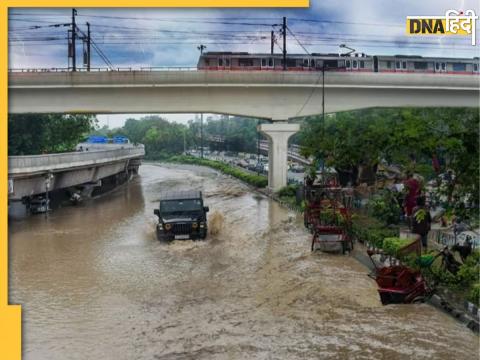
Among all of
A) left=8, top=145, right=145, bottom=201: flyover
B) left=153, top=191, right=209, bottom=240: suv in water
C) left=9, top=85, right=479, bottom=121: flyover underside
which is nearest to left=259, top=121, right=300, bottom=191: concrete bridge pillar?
left=9, top=85, right=479, bottom=121: flyover underside

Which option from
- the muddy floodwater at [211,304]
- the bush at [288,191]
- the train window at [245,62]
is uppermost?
the train window at [245,62]

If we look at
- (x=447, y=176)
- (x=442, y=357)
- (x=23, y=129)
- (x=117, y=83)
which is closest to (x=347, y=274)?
(x=447, y=176)

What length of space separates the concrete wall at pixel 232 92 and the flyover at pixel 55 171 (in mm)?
3869

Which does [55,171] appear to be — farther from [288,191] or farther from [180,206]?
[288,191]

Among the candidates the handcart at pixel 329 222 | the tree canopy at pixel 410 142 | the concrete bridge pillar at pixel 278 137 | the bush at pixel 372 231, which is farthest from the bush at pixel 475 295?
the concrete bridge pillar at pixel 278 137

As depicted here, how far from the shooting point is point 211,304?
1369 centimetres

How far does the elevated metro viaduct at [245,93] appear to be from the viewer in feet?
111

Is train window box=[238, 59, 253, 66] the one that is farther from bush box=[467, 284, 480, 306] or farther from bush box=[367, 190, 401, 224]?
bush box=[467, 284, 480, 306]

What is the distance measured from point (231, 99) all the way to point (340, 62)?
1170 centimetres

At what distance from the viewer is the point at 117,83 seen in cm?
3391

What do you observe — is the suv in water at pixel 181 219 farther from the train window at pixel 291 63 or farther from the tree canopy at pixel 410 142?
the train window at pixel 291 63

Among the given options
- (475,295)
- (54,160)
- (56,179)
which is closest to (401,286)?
(475,295)

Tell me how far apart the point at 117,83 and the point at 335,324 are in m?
25.6

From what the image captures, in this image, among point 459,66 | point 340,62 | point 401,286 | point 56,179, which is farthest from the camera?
point 459,66
